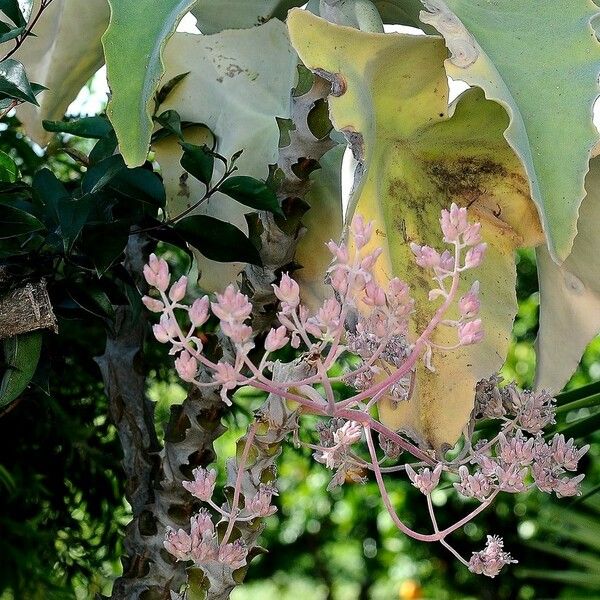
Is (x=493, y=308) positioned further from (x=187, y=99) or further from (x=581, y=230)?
(x=187, y=99)

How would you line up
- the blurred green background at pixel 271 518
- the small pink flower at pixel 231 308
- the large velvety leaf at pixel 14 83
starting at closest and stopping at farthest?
the small pink flower at pixel 231 308 < the large velvety leaf at pixel 14 83 < the blurred green background at pixel 271 518

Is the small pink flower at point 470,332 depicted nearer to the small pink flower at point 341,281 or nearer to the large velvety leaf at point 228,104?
the small pink flower at point 341,281

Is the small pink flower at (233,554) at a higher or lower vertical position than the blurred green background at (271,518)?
higher

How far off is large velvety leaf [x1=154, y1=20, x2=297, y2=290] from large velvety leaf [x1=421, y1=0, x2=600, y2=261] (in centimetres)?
14

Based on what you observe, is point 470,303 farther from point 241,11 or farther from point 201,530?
point 241,11

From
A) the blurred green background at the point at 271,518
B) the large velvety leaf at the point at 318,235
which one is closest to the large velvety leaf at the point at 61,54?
the blurred green background at the point at 271,518

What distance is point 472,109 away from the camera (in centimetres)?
44

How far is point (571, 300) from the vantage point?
478mm

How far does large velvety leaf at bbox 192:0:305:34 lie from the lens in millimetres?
562

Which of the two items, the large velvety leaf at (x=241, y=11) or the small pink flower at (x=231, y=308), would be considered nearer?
the small pink flower at (x=231, y=308)

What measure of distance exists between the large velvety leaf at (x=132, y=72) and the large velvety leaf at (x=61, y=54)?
179mm

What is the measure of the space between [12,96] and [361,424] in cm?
24

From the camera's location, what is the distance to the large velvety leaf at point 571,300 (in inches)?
18.4

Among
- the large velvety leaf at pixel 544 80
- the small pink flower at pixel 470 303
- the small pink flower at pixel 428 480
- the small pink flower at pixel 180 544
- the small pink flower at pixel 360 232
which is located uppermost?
the large velvety leaf at pixel 544 80
